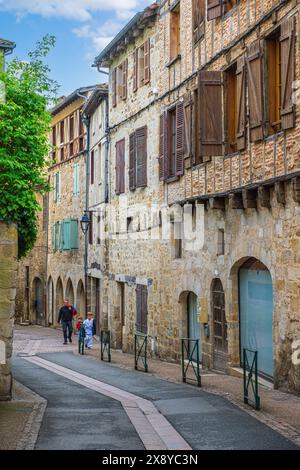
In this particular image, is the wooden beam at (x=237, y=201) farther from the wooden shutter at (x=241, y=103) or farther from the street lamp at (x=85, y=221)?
the street lamp at (x=85, y=221)

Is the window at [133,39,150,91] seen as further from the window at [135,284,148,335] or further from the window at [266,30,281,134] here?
the window at [266,30,281,134]

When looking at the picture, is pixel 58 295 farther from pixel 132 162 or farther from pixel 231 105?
pixel 231 105

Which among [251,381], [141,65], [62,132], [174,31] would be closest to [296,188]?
[251,381]

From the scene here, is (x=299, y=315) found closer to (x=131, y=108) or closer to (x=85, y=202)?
(x=131, y=108)

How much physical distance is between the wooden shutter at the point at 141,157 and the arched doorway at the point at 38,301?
17445 millimetres

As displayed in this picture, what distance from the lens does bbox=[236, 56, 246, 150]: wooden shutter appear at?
13.9 meters

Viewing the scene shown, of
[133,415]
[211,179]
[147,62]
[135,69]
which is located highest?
[135,69]

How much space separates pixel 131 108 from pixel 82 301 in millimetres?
11437

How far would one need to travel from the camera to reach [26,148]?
526 inches

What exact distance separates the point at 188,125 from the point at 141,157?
4.71 m

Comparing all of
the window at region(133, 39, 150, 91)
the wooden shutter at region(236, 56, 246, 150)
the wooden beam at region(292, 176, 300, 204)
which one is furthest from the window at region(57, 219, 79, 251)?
the wooden beam at region(292, 176, 300, 204)

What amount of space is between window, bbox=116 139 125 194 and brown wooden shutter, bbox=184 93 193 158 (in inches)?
252

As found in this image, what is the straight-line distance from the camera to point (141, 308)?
21.6 m
